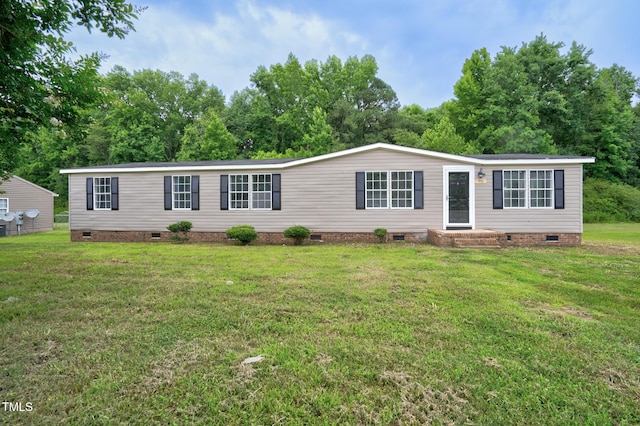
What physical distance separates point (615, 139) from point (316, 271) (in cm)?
2807

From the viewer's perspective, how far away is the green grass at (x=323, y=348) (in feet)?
6.90

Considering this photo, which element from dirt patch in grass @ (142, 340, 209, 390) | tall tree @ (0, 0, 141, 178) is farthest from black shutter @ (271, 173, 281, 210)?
dirt patch in grass @ (142, 340, 209, 390)

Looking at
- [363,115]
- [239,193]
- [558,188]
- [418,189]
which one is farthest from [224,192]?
[363,115]

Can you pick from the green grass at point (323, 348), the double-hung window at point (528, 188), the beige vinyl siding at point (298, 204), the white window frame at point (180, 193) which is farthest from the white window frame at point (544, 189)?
the white window frame at point (180, 193)

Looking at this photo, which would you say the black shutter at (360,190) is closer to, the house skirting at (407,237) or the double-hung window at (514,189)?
the house skirting at (407,237)

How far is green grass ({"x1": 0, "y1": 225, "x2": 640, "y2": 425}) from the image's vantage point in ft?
6.90

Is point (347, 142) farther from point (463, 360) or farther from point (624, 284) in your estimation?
point (463, 360)

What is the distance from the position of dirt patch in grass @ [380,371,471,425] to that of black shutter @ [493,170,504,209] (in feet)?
32.2

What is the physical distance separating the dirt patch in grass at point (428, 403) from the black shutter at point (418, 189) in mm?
9029

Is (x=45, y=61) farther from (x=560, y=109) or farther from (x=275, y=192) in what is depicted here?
(x=560, y=109)

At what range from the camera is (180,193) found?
1242cm

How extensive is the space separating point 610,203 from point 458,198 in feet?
58.6

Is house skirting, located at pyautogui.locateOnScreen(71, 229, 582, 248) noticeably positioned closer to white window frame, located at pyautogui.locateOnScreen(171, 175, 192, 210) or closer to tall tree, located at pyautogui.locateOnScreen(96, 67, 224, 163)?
white window frame, located at pyautogui.locateOnScreen(171, 175, 192, 210)

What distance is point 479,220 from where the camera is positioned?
10.8m
